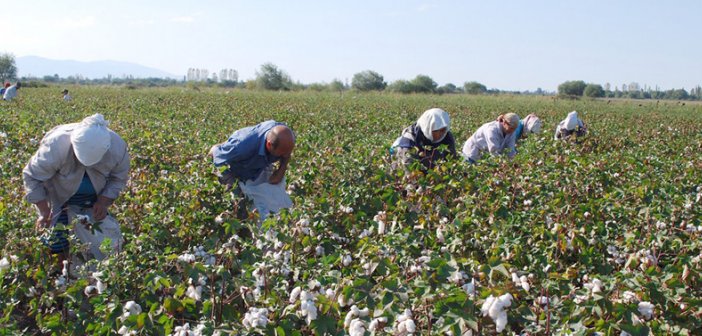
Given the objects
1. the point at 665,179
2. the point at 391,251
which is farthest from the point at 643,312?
the point at 665,179

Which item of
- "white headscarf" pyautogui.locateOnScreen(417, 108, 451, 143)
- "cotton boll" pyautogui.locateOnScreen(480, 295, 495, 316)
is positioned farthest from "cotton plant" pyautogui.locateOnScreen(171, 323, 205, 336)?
"white headscarf" pyautogui.locateOnScreen(417, 108, 451, 143)

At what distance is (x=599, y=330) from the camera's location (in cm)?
164

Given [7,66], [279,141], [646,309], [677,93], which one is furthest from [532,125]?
[7,66]

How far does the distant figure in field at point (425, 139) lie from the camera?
4.28 m

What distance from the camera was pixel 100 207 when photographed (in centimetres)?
317

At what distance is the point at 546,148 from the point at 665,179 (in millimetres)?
1572

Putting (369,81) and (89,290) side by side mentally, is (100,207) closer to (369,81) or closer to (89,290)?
(89,290)

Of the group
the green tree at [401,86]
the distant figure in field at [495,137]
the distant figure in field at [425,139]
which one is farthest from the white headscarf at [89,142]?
the green tree at [401,86]

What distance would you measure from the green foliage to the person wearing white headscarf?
0.15 metres

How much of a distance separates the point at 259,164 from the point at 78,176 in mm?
1053

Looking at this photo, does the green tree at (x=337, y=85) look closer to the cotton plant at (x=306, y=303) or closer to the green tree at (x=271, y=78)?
the green tree at (x=271, y=78)

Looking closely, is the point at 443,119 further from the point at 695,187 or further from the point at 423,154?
the point at 695,187

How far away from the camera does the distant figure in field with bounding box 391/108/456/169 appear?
169 inches

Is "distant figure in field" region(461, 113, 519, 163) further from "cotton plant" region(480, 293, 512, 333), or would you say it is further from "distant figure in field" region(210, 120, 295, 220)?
"cotton plant" region(480, 293, 512, 333)
